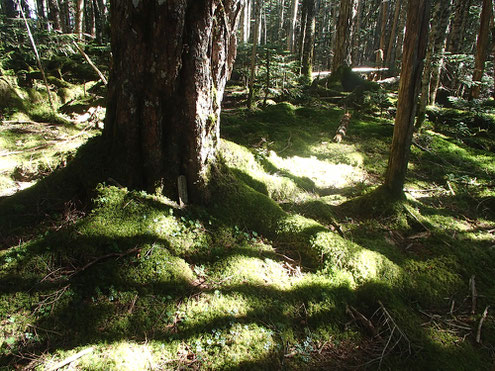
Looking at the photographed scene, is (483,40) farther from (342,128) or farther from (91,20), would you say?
(91,20)

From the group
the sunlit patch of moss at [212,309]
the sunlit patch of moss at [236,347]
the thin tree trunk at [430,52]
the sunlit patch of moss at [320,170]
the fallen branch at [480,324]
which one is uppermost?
the thin tree trunk at [430,52]

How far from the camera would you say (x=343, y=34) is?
13.0 m

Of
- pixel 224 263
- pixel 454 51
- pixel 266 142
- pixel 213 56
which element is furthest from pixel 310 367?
pixel 454 51

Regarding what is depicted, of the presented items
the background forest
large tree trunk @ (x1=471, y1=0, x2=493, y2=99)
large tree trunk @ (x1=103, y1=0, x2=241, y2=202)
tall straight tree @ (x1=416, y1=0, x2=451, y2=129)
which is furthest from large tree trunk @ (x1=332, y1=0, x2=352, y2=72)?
large tree trunk @ (x1=103, y1=0, x2=241, y2=202)

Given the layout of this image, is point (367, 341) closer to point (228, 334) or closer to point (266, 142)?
point (228, 334)

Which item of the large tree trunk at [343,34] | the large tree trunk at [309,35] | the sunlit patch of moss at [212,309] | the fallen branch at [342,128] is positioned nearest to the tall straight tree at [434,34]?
the fallen branch at [342,128]

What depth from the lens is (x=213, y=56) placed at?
10.0ft

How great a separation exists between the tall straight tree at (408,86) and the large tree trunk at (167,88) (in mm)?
2106

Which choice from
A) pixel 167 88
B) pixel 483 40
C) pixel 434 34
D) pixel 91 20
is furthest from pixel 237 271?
pixel 91 20

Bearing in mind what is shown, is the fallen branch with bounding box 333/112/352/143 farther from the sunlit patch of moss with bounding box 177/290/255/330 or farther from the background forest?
the sunlit patch of moss with bounding box 177/290/255/330

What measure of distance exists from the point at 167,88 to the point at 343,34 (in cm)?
1289

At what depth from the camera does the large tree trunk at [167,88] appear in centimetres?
266

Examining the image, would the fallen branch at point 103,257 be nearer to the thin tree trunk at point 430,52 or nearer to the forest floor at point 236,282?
the forest floor at point 236,282

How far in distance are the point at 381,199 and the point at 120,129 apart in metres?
3.62
